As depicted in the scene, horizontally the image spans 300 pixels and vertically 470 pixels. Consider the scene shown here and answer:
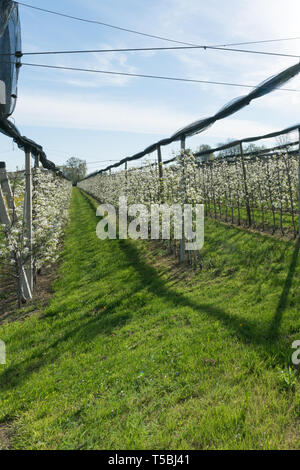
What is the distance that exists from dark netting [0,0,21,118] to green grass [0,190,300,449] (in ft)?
13.0

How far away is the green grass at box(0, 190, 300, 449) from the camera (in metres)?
2.67

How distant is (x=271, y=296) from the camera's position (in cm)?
530

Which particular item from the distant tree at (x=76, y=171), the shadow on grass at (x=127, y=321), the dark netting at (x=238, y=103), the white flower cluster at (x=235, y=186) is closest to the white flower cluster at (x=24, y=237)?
the shadow on grass at (x=127, y=321)

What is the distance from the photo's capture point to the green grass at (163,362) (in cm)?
267

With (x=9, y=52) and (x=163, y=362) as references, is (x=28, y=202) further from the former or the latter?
(x=163, y=362)

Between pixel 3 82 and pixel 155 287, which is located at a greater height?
pixel 3 82

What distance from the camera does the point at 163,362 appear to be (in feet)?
12.7

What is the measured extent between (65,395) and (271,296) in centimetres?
385

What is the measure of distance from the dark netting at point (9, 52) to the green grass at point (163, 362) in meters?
3.95

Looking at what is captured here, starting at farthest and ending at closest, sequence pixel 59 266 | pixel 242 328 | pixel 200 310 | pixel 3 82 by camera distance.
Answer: pixel 59 266 < pixel 200 310 < pixel 242 328 < pixel 3 82

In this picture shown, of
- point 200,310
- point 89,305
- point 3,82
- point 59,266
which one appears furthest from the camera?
point 59,266

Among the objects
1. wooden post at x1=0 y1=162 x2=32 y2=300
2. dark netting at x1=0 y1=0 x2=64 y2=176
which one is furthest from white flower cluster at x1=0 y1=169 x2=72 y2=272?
dark netting at x1=0 y1=0 x2=64 y2=176

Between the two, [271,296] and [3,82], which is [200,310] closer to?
[271,296]

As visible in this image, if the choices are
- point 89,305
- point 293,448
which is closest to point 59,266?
point 89,305
